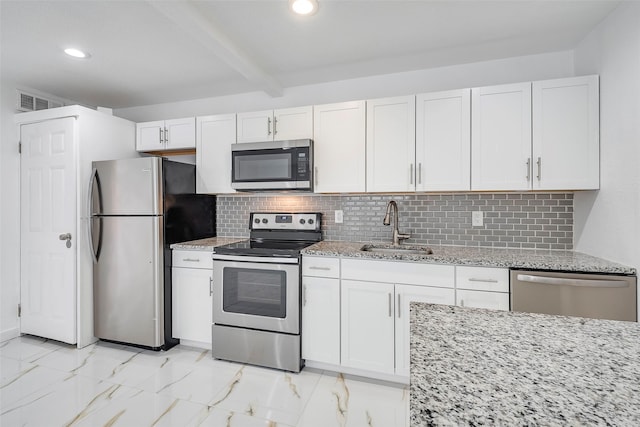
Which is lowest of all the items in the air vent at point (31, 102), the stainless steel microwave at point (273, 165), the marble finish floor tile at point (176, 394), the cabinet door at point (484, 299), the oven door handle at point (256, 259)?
the marble finish floor tile at point (176, 394)

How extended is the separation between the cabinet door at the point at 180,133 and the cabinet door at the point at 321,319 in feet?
6.05

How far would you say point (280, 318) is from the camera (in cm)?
239

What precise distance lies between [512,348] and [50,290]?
3698 millimetres

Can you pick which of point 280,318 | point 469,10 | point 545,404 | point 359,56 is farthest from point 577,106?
point 280,318

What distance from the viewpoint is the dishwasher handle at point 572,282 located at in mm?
1750

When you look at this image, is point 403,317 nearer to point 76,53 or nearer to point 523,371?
point 523,371

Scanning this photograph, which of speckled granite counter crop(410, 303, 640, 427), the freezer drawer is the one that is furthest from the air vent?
speckled granite counter crop(410, 303, 640, 427)

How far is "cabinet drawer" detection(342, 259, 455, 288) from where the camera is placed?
2.09 metres

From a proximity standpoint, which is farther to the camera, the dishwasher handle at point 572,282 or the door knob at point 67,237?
the door knob at point 67,237

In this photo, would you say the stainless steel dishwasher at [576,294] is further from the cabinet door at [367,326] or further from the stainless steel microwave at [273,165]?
the stainless steel microwave at [273,165]

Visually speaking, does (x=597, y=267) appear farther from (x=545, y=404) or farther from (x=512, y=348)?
(x=545, y=404)

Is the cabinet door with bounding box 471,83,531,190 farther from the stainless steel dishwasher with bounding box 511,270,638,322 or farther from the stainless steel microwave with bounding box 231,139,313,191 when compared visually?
the stainless steel microwave with bounding box 231,139,313,191

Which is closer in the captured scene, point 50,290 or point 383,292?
point 383,292

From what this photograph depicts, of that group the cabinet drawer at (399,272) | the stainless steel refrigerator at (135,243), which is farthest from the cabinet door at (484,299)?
the stainless steel refrigerator at (135,243)
